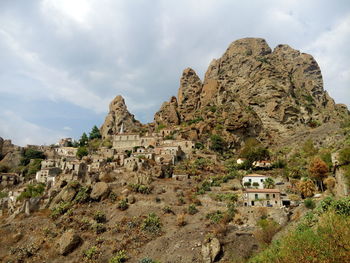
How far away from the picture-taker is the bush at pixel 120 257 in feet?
89.8

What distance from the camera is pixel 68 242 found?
30.7 meters

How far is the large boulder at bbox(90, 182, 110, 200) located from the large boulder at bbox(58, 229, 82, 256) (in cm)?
822

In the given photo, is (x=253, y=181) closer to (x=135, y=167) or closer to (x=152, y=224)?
(x=135, y=167)

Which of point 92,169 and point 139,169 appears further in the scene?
point 92,169

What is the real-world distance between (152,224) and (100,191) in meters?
11.4

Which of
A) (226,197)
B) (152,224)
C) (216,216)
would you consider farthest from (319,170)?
(152,224)

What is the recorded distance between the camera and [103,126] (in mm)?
102125

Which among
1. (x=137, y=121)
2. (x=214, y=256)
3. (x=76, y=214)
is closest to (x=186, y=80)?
(x=137, y=121)

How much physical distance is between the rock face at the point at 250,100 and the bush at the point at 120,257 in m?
52.7

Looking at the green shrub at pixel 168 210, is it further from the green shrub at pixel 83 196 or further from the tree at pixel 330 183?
the tree at pixel 330 183

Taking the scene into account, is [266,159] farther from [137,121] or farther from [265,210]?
[137,121]

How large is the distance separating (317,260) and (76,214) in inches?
1257

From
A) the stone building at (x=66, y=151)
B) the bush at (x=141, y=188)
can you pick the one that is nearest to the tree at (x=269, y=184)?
the bush at (x=141, y=188)

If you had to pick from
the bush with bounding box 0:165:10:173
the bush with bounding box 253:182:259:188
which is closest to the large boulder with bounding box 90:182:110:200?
the bush with bounding box 253:182:259:188
